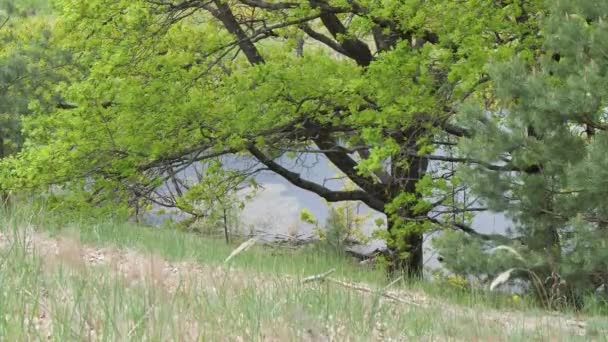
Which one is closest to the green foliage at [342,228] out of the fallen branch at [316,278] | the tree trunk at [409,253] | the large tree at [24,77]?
the tree trunk at [409,253]

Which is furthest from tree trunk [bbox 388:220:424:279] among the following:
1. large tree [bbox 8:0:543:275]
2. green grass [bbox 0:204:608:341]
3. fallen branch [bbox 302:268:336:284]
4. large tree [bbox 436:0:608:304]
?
fallen branch [bbox 302:268:336:284]

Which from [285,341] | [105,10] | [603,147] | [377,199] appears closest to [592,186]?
[603,147]

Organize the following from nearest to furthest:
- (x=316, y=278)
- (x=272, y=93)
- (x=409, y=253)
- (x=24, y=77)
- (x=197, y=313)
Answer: (x=197, y=313), (x=316, y=278), (x=272, y=93), (x=409, y=253), (x=24, y=77)

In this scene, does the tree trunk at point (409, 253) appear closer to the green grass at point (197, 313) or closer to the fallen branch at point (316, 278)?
the green grass at point (197, 313)

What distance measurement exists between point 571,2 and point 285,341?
580 centimetres

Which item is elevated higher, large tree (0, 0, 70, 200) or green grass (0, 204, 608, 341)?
large tree (0, 0, 70, 200)

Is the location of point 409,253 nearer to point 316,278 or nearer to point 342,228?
point 342,228

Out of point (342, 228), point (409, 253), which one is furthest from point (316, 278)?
point (342, 228)

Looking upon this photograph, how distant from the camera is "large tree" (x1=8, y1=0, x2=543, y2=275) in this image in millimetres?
9430

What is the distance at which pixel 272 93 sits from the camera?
32.7 ft

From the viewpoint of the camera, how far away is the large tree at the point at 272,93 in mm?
9430

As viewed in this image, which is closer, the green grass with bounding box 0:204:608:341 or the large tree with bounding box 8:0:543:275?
the green grass with bounding box 0:204:608:341

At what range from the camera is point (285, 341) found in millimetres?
Answer: 2904

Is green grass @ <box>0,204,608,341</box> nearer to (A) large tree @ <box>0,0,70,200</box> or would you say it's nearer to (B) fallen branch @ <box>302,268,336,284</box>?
(B) fallen branch @ <box>302,268,336,284</box>
